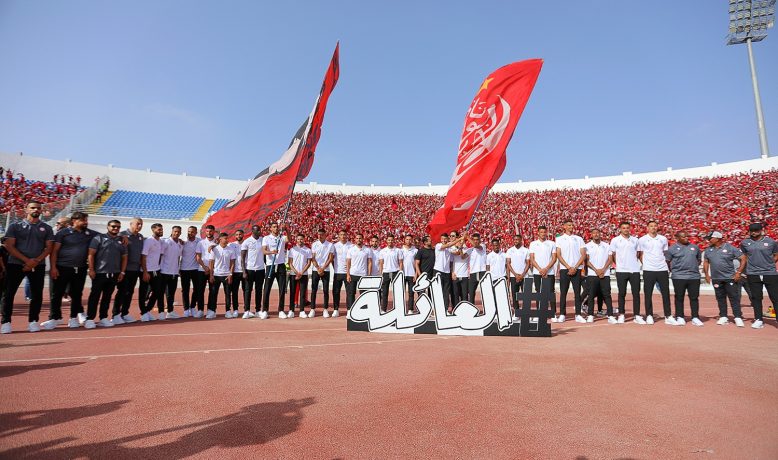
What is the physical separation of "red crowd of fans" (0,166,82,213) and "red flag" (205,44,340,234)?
22823 mm

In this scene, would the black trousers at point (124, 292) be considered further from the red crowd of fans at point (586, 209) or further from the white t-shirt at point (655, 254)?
the red crowd of fans at point (586, 209)

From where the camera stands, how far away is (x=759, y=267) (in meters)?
7.43

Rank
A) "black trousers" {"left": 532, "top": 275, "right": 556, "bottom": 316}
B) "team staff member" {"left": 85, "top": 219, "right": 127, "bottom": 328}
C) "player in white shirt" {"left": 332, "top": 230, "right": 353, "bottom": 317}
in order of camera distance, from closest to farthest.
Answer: "black trousers" {"left": 532, "top": 275, "right": 556, "bottom": 316}, "team staff member" {"left": 85, "top": 219, "right": 127, "bottom": 328}, "player in white shirt" {"left": 332, "top": 230, "right": 353, "bottom": 317}

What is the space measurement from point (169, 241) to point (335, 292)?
3843 millimetres

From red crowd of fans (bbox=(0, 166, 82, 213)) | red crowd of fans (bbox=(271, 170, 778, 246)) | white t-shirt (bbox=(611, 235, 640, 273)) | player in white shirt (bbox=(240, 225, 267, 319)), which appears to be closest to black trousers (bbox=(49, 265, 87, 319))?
player in white shirt (bbox=(240, 225, 267, 319))

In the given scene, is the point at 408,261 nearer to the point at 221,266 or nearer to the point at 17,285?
the point at 221,266

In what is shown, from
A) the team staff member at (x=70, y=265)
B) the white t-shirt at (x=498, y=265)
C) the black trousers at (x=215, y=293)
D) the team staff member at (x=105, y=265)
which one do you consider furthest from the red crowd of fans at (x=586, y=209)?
the team staff member at (x=70, y=265)

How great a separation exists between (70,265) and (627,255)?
10.8 metres

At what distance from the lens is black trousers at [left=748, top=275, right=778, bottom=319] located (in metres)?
7.29

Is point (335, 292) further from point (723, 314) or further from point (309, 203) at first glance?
point (309, 203)

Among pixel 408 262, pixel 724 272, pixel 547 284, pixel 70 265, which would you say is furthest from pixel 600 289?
pixel 70 265

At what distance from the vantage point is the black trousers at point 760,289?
729cm

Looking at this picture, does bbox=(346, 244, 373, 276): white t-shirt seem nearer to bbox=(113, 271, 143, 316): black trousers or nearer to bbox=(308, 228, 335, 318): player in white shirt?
bbox=(308, 228, 335, 318): player in white shirt

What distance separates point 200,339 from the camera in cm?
604
